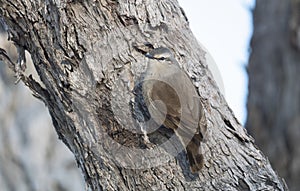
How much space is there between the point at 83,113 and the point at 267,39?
222cm

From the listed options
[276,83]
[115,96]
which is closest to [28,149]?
[276,83]

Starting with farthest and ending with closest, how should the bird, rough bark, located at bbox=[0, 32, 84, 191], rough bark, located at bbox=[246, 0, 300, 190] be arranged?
1. rough bark, located at bbox=[0, 32, 84, 191]
2. rough bark, located at bbox=[246, 0, 300, 190]
3. the bird

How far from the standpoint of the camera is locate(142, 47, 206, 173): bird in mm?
2254

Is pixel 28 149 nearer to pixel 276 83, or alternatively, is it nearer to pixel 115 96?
pixel 276 83

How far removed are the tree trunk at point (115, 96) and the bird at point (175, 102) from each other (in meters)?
0.04

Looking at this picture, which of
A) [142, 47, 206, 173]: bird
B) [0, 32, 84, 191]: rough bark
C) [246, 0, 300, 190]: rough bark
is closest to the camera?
[142, 47, 206, 173]: bird

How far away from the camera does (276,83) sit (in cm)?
423

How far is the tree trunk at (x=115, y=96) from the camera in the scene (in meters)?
2.26

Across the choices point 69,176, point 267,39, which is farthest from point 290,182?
point 69,176

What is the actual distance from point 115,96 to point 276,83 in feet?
7.02

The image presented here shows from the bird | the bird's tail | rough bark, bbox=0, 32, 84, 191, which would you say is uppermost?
rough bark, bbox=0, 32, 84, 191

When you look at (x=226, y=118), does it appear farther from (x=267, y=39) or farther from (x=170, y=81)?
(x=267, y=39)

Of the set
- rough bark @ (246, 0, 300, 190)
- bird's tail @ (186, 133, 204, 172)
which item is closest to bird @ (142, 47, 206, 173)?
bird's tail @ (186, 133, 204, 172)

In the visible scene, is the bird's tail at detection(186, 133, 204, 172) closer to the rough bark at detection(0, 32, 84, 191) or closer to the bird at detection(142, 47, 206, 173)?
the bird at detection(142, 47, 206, 173)
